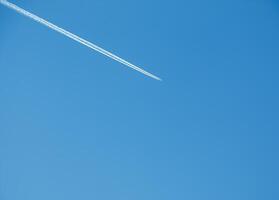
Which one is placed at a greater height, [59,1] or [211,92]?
[59,1]

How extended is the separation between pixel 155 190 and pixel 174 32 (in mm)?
780

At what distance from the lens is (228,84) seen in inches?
50.4

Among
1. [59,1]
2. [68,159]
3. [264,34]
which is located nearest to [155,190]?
[68,159]

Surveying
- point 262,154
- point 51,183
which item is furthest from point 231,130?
point 51,183

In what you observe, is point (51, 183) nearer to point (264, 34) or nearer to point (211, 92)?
point (211, 92)

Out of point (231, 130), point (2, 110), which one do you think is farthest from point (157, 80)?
point (2, 110)

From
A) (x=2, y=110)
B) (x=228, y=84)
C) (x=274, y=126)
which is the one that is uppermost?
(x=228, y=84)

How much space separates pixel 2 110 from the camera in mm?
1288

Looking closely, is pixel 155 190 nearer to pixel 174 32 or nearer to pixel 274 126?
pixel 274 126

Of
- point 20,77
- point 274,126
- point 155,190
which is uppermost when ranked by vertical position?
point 274,126

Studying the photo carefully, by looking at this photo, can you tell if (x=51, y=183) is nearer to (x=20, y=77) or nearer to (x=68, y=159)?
(x=68, y=159)

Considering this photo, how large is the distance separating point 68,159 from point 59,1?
2.54 ft

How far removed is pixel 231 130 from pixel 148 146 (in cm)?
41

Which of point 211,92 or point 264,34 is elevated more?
point 264,34
